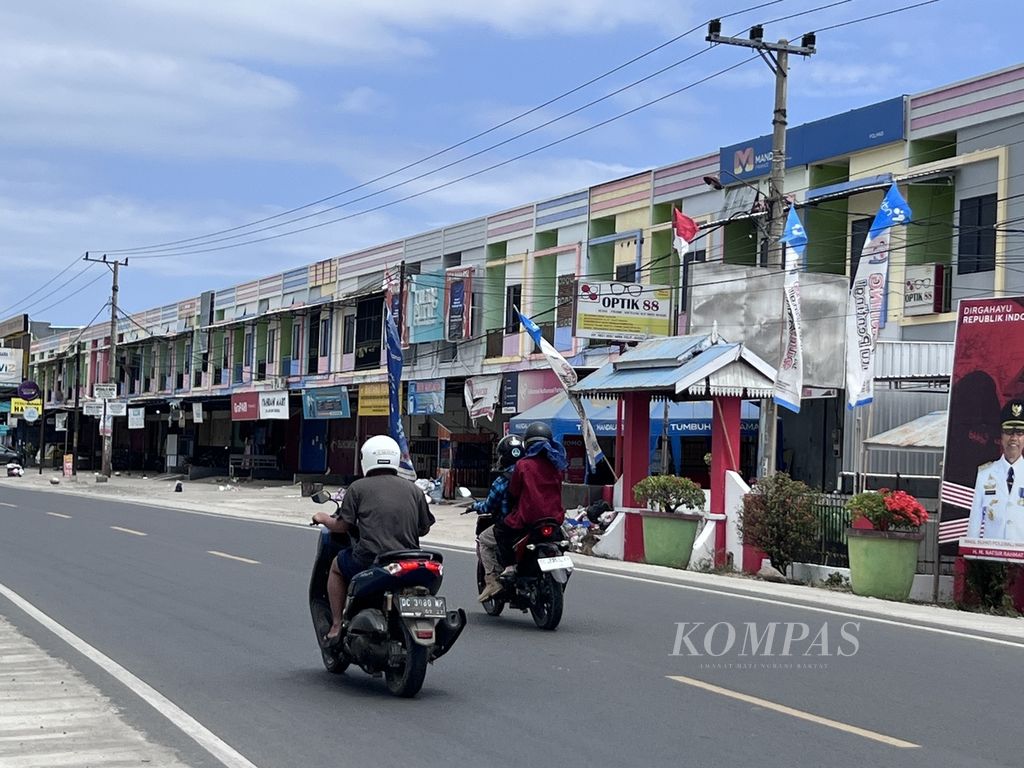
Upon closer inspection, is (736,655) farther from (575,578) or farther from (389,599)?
(575,578)

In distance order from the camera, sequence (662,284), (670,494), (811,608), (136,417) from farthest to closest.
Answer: (136,417)
(662,284)
(670,494)
(811,608)

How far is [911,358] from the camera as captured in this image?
86.2 feet

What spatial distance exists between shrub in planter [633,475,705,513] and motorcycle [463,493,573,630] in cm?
809

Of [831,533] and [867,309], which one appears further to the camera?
[867,309]

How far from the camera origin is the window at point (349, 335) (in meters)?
50.5

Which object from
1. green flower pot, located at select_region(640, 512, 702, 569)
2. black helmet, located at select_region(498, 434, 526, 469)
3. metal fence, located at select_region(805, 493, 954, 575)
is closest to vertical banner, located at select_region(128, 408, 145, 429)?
green flower pot, located at select_region(640, 512, 702, 569)

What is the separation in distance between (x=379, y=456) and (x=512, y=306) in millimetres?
31457

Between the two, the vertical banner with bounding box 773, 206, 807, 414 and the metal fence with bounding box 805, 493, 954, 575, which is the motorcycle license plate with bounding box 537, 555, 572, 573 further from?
the vertical banner with bounding box 773, 206, 807, 414

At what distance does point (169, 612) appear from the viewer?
13805 millimetres

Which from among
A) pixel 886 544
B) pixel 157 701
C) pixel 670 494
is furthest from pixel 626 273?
pixel 157 701

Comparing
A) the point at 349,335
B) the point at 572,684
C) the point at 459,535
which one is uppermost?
the point at 349,335

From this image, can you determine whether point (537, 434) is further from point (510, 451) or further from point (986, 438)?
point (986, 438)

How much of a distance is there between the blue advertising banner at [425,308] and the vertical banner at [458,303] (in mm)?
301

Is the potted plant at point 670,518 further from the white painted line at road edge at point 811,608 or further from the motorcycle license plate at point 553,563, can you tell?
the motorcycle license plate at point 553,563
